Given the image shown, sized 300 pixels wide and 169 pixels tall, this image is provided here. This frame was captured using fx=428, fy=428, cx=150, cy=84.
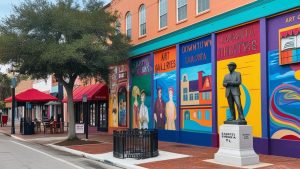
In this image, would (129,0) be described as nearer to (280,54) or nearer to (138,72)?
(138,72)

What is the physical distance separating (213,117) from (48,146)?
8416mm

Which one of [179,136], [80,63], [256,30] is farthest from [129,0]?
[256,30]

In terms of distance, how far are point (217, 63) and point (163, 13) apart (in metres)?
5.83

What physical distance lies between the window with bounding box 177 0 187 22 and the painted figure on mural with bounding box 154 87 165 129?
3815mm

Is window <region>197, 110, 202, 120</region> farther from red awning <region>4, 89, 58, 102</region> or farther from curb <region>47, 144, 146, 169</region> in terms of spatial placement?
red awning <region>4, 89, 58, 102</region>

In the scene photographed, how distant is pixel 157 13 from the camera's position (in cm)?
2281

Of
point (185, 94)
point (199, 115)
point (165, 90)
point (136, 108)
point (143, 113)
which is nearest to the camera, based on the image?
point (199, 115)

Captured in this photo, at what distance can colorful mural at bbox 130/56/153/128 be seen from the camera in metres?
23.2

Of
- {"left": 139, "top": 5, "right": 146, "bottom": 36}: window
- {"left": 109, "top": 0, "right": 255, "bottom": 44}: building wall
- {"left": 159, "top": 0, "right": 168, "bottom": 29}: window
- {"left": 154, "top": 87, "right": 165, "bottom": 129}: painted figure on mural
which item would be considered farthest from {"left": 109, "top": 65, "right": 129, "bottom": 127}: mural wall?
{"left": 159, "top": 0, "right": 168, "bottom": 29}: window

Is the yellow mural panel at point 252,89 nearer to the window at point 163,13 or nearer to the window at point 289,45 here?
the window at point 289,45

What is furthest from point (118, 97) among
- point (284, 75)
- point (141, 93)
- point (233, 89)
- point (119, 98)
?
point (233, 89)

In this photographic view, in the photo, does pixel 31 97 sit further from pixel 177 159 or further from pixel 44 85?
pixel 177 159

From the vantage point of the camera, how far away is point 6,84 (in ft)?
202

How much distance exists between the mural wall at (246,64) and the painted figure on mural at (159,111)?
479 centimetres
